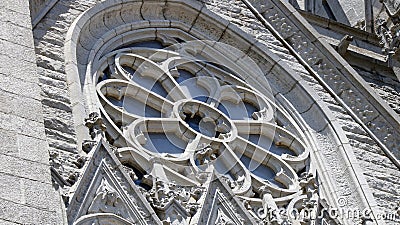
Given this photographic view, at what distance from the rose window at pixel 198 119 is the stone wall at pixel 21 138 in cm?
238

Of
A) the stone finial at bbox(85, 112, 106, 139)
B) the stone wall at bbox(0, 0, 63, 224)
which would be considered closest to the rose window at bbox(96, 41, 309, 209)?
the stone finial at bbox(85, 112, 106, 139)

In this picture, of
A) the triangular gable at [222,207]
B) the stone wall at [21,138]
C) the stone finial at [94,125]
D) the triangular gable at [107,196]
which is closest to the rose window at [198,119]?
the triangular gable at [222,207]

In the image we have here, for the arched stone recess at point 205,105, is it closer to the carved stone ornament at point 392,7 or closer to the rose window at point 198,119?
the rose window at point 198,119

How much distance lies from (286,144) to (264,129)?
31 centimetres

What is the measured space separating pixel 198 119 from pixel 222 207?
2.42 meters

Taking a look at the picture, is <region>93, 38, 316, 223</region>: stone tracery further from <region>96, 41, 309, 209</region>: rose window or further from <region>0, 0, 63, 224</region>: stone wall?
<region>0, 0, 63, 224</region>: stone wall

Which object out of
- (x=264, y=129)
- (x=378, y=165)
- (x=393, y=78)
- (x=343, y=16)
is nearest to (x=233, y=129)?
(x=264, y=129)

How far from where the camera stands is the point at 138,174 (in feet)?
47.8

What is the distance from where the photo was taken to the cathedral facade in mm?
12977

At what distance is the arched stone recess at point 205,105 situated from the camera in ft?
48.6

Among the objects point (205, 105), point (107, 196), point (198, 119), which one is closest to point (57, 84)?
point (107, 196)

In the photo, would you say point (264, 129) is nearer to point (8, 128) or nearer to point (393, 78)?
point (393, 78)

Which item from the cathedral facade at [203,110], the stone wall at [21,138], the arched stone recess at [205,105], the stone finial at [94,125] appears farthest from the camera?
the arched stone recess at [205,105]

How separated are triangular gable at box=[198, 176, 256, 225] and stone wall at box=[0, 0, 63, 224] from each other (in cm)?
214
